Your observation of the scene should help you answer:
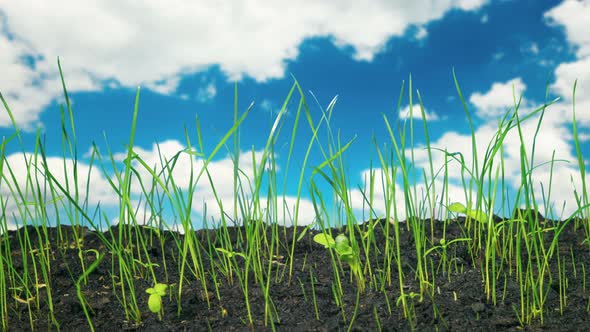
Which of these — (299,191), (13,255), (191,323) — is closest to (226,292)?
(191,323)

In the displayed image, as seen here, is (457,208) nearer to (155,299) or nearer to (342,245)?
(342,245)

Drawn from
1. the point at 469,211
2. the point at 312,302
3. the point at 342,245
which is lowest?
the point at 312,302

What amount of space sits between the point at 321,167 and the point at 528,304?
2.64 ft

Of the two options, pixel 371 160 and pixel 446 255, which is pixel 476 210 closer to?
pixel 446 255

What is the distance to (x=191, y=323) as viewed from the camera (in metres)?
1.84

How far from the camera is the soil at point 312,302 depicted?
1692 mm

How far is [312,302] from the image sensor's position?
187 centimetres

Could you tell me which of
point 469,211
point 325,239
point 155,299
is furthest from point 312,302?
point 469,211

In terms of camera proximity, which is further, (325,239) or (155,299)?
(325,239)

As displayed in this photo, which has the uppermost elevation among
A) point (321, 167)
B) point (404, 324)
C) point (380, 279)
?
point (321, 167)

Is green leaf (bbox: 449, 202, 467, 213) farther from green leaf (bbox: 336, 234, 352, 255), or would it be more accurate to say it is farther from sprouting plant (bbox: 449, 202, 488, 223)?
green leaf (bbox: 336, 234, 352, 255)

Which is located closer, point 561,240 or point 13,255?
point 561,240

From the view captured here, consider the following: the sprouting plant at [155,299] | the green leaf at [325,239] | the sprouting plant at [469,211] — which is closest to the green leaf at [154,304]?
the sprouting plant at [155,299]

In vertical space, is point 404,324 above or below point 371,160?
below
